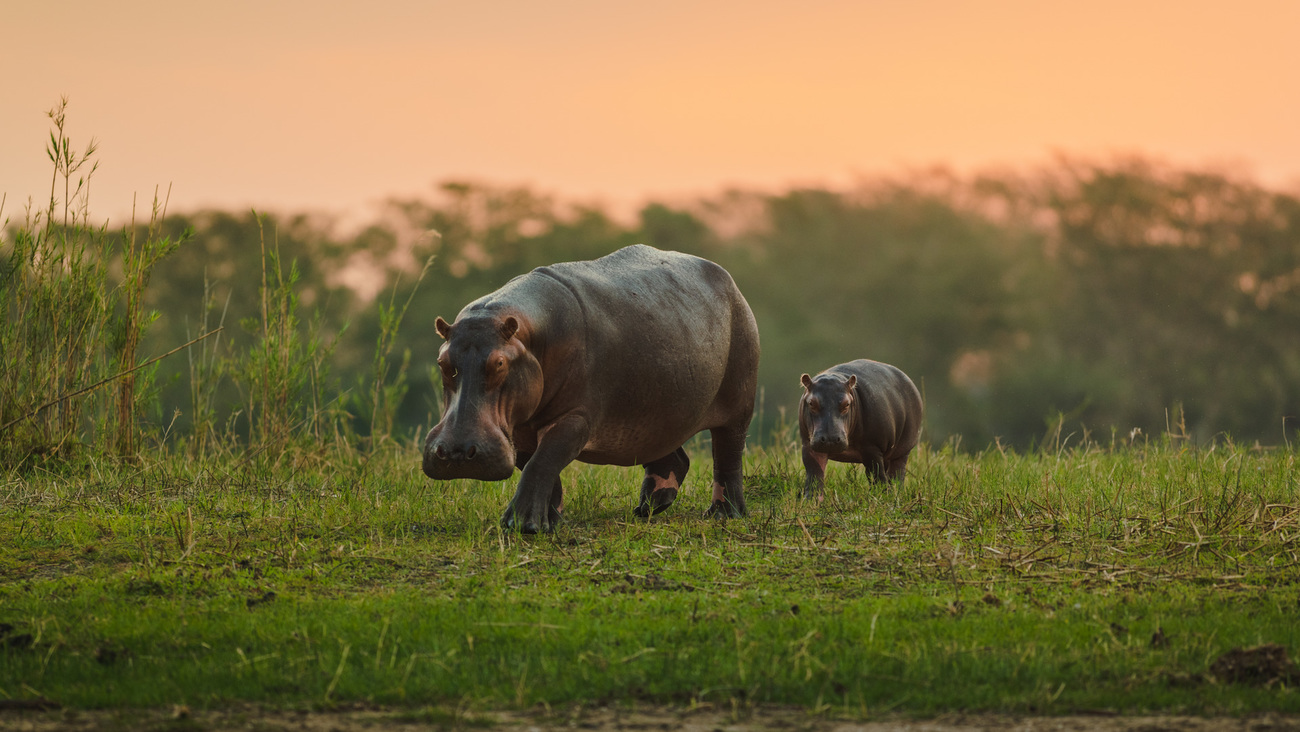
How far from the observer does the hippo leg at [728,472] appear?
6.59 metres

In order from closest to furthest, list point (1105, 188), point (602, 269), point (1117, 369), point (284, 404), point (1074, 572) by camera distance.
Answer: point (1074, 572), point (602, 269), point (284, 404), point (1117, 369), point (1105, 188)

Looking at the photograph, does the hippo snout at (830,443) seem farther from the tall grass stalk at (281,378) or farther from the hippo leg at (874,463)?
the tall grass stalk at (281,378)

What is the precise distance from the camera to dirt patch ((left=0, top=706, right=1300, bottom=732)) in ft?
9.88

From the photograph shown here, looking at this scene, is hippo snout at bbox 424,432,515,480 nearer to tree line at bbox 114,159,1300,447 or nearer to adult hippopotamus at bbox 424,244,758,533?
adult hippopotamus at bbox 424,244,758,533

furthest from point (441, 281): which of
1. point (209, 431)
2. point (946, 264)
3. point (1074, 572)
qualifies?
point (1074, 572)

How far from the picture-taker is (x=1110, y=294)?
29312 millimetres

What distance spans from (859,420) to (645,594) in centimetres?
393

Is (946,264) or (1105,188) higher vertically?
(1105,188)

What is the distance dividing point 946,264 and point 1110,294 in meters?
3.90

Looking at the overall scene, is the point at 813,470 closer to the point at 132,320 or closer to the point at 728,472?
the point at 728,472

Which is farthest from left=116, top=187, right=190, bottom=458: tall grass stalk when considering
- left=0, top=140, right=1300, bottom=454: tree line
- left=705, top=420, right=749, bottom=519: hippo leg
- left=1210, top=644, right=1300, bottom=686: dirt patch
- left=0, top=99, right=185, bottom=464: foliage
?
left=0, top=140, right=1300, bottom=454: tree line

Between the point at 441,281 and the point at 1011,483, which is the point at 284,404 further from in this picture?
the point at 441,281

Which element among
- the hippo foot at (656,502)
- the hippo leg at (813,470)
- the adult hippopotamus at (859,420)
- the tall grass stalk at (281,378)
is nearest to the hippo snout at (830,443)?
the adult hippopotamus at (859,420)

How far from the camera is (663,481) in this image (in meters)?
6.59
